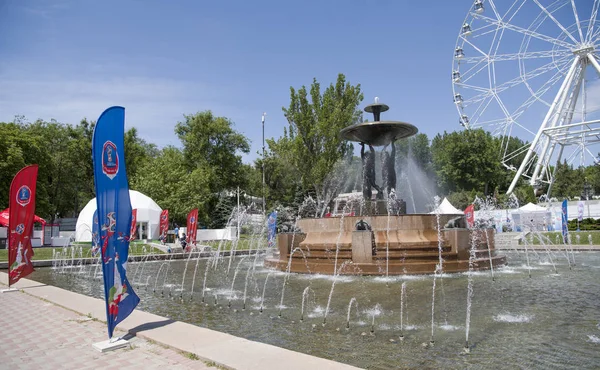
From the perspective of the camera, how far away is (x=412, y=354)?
5.07m

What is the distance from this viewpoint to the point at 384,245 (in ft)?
41.7

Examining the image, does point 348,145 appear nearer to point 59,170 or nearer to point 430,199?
point 430,199

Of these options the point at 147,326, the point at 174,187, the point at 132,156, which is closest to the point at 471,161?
the point at 174,187

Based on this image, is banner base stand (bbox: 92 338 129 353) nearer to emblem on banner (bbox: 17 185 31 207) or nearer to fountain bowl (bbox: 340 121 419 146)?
emblem on banner (bbox: 17 185 31 207)

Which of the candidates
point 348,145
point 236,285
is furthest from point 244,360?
point 348,145

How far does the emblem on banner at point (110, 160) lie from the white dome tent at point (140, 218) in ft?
111

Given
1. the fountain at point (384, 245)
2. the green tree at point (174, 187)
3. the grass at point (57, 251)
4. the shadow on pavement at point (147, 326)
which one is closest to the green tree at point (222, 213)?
the green tree at point (174, 187)

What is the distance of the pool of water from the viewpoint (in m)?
5.02

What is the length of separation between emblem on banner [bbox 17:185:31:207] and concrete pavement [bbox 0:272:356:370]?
3.59 metres

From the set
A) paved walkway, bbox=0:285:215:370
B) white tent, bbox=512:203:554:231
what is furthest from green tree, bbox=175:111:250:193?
paved walkway, bbox=0:285:215:370

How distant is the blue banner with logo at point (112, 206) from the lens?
17.4 ft

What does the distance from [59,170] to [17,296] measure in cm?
4698

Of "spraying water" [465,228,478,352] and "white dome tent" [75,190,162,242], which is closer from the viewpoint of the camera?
"spraying water" [465,228,478,352]

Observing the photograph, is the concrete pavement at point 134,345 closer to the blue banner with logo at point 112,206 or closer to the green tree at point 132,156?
the blue banner with logo at point 112,206
